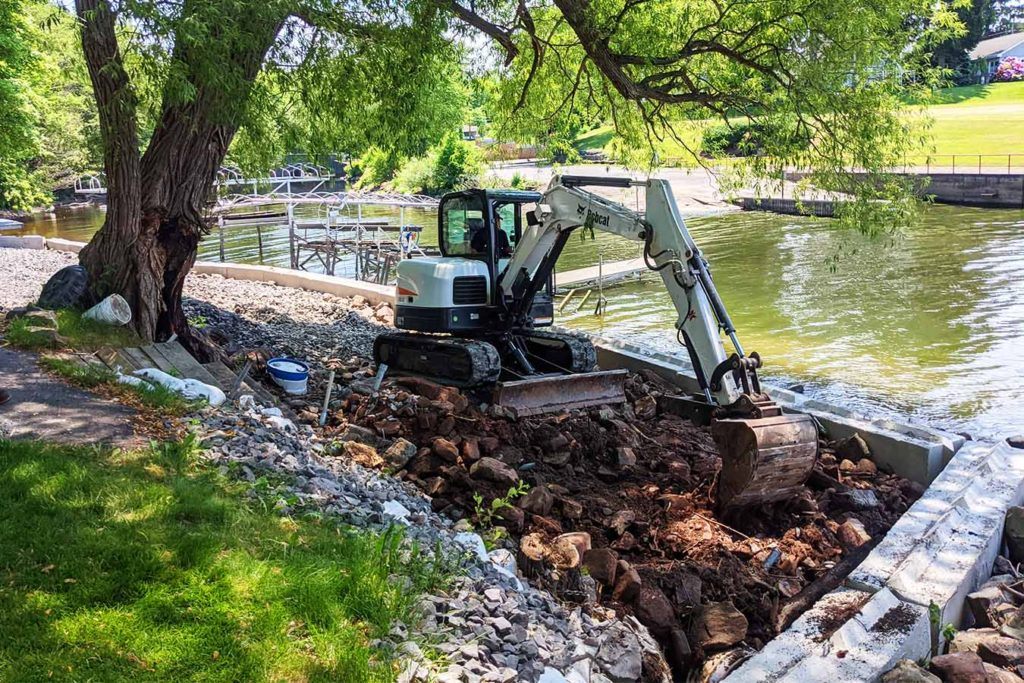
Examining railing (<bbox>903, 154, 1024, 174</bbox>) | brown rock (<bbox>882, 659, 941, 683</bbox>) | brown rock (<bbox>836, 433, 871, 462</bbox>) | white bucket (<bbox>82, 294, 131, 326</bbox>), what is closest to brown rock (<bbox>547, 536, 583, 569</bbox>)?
brown rock (<bbox>882, 659, 941, 683</bbox>)

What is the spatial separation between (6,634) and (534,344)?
8.04 m

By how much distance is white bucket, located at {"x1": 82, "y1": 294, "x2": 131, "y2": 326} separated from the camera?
31.4 feet

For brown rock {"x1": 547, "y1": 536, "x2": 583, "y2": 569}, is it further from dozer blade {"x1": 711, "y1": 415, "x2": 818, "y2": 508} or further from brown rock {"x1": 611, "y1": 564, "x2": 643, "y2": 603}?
dozer blade {"x1": 711, "y1": 415, "x2": 818, "y2": 508}

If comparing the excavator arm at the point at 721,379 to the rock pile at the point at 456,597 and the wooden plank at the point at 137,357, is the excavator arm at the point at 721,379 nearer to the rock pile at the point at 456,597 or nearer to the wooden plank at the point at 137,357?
the rock pile at the point at 456,597

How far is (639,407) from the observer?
10.1 metres

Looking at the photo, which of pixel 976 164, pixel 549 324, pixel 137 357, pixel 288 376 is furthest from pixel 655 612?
pixel 976 164

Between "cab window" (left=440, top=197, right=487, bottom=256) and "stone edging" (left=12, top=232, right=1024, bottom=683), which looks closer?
"stone edging" (left=12, top=232, right=1024, bottom=683)

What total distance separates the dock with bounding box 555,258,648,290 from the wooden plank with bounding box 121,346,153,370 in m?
13.4

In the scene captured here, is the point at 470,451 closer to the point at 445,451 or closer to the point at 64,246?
the point at 445,451

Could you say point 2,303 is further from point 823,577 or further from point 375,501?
point 823,577

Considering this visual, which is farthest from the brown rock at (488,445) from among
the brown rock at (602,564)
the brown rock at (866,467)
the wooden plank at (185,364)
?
the brown rock at (866,467)

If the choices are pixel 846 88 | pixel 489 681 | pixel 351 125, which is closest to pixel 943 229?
pixel 846 88

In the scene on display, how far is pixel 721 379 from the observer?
7129 mm

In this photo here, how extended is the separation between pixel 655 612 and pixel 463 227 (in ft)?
21.0
